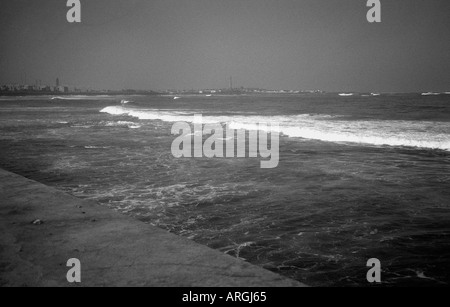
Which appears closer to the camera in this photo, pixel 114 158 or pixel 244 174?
pixel 244 174

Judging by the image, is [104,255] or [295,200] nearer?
[104,255]

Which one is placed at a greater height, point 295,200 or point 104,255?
point 104,255

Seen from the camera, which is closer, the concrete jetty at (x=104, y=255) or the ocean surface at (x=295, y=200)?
the concrete jetty at (x=104, y=255)

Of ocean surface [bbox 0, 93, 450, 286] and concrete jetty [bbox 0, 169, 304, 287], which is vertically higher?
concrete jetty [bbox 0, 169, 304, 287]

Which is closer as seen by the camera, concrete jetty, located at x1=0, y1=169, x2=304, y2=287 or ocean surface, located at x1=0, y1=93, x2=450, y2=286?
concrete jetty, located at x1=0, y1=169, x2=304, y2=287

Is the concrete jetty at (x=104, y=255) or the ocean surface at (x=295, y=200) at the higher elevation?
the concrete jetty at (x=104, y=255)

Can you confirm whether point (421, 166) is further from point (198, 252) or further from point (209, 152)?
point (198, 252)
